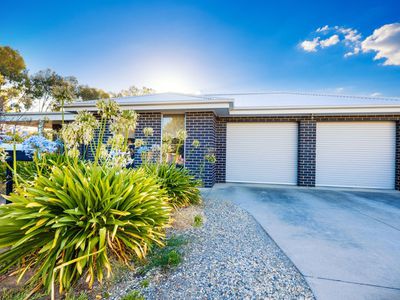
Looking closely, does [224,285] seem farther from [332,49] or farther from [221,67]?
[332,49]

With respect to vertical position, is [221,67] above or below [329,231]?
above

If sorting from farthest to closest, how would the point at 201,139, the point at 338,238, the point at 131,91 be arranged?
the point at 131,91 < the point at 201,139 < the point at 338,238

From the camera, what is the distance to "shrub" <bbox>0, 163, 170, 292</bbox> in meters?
1.79

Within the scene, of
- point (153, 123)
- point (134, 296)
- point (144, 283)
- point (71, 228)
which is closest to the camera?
point (134, 296)

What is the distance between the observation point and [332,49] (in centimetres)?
954

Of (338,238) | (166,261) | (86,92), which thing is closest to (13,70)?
(86,92)

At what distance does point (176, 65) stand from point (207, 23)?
9.09 ft

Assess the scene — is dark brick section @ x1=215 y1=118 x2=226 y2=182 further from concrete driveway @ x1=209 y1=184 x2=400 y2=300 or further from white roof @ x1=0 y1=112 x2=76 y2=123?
white roof @ x1=0 y1=112 x2=76 y2=123

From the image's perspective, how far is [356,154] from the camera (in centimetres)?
772

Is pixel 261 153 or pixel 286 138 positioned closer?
pixel 286 138

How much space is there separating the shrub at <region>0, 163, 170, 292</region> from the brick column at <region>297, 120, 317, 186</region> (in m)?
7.19

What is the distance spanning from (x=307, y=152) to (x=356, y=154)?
195 cm

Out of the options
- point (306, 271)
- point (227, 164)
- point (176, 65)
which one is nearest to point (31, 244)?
point (306, 271)

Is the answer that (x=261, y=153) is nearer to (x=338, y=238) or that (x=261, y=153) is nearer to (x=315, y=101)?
(x=315, y=101)
